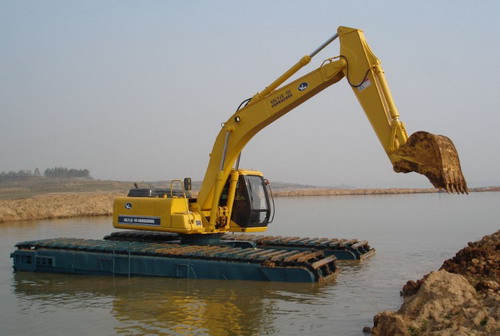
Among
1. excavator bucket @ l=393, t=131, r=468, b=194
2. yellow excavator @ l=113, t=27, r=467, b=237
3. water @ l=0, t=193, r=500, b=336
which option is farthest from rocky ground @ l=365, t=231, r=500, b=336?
yellow excavator @ l=113, t=27, r=467, b=237

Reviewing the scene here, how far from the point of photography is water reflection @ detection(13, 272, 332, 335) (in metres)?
8.93

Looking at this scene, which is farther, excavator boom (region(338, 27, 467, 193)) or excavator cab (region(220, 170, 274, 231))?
excavator cab (region(220, 170, 274, 231))

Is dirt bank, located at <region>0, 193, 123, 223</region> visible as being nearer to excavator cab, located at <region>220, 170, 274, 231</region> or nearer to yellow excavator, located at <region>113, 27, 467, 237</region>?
yellow excavator, located at <region>113, 27, 467, 237</region>

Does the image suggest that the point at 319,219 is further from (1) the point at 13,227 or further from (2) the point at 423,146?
(2) the point at 423,146

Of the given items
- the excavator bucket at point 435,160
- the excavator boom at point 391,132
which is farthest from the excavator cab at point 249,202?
the excavator bucket at point 435,160

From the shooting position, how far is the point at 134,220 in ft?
49.8

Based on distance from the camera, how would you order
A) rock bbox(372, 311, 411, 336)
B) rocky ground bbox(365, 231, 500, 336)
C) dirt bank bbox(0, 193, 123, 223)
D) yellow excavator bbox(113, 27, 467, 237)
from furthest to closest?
dirt bank bbox(0, 193, 123, 223)
yellow excavator bbox(113, 27, 467, 237)
rock bbox(372, 311, 411, 336)
rocky ground bbox(365, 231, 500, 336)

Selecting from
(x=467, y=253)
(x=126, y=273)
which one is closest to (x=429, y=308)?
(x=467, y=253)

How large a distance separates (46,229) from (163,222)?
13.3m

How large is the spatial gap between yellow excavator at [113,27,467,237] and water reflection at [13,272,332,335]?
2.21m

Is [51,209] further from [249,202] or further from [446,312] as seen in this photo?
[446,312]

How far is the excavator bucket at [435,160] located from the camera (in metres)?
9.74

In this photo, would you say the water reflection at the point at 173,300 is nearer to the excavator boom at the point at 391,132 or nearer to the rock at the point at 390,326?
the rock at the point at 390,326

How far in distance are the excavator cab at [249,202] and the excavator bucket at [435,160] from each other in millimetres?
5144
